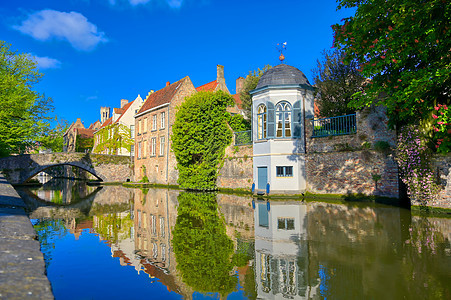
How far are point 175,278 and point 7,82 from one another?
79.7 ft

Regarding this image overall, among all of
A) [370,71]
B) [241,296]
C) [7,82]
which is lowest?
[241,296]

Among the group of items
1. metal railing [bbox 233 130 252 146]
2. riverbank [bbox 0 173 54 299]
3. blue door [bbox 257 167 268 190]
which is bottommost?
riverbank [bbox 0 173 54 299]

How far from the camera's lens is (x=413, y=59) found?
12.5 meters

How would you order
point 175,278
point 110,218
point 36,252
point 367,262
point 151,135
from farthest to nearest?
point 151,135 < point 110,218 < point 367,262 < point 175,278 < point 36,252

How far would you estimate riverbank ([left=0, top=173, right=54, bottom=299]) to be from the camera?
1.99m

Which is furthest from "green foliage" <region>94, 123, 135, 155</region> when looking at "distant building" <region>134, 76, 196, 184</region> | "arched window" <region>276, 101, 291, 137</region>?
"arched window" <region>276, 101, 291, 137</region>

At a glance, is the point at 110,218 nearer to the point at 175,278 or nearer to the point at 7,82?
the point at 175,278

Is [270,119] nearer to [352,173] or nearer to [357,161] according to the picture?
[357,161]

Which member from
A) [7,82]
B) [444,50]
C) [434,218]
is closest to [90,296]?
[434,218]

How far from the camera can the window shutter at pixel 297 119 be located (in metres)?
19.5

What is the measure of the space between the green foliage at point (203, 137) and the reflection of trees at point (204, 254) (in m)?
14.1

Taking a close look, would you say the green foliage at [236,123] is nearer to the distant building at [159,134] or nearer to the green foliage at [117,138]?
the distant building at [159,134]

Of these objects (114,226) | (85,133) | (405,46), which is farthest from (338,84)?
(85,133)

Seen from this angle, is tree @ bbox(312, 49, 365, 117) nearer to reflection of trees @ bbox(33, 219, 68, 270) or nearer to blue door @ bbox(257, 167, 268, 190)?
blue door @ bbox(257, 167, 268, 190)
